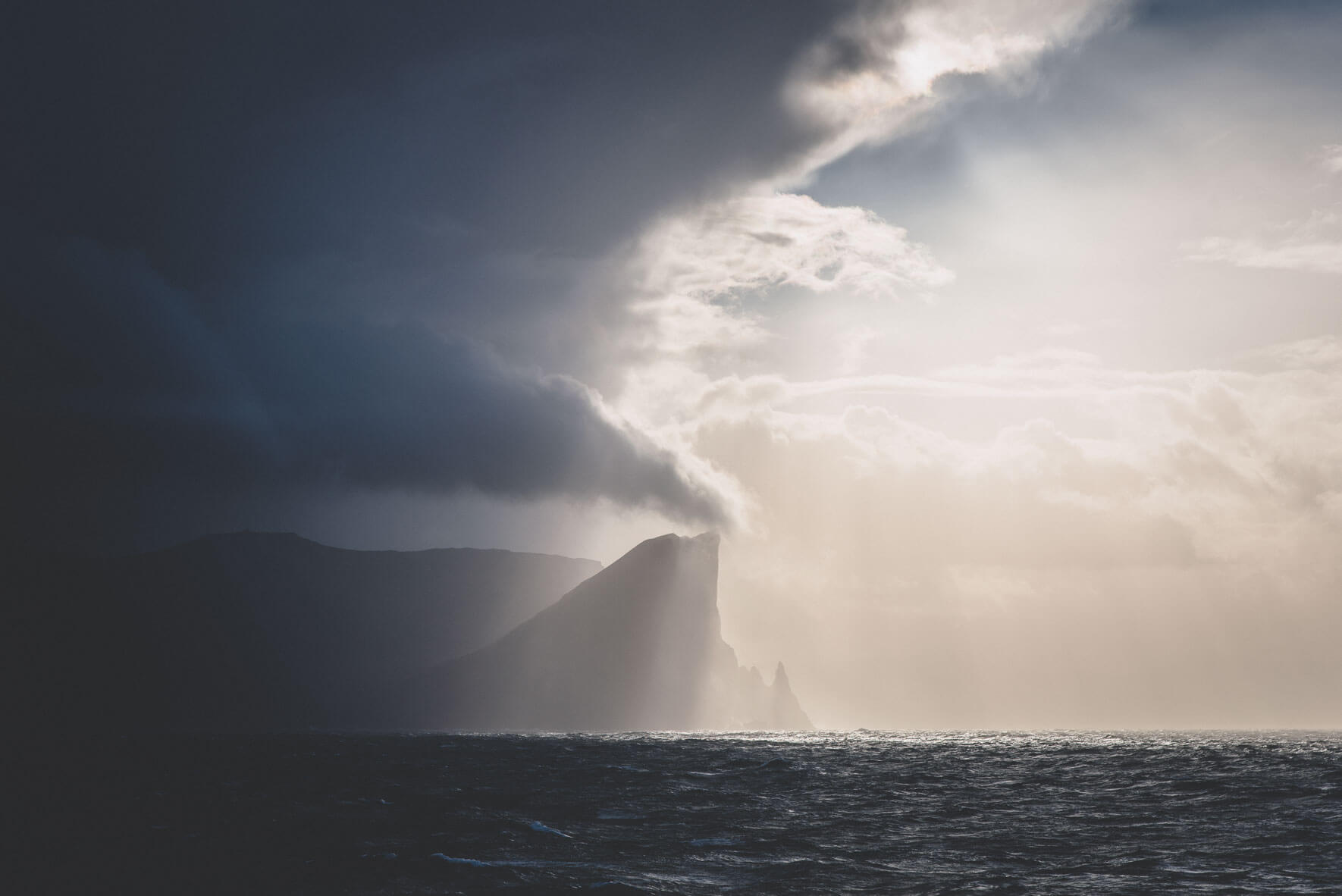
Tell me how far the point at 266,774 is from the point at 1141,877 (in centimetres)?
8497

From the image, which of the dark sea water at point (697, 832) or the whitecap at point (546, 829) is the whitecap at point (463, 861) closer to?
the dark sea water at point (697, 832)

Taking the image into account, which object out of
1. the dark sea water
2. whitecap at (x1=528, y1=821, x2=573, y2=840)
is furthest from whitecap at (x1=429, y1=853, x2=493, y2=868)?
whitecap at (x1=528, y1=821, x2=573, y2=840)

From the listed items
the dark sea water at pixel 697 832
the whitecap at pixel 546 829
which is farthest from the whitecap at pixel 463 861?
the whitecap at pixel 546 829

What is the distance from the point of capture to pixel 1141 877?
30078 millimetres

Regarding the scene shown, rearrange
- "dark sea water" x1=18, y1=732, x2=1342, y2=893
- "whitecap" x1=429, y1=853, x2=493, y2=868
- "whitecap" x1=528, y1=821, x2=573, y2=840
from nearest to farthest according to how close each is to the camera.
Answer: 1. "dark sea water" x1=18, y1=732, x2=1342, y2=893
2. "whitecap" x1=429, y1=853, x2=493, y2=868
3. "whitecap" x1=528, y1=821, x2=573, y2=840

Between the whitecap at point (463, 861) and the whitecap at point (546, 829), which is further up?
the whitecap at point (463, 861)

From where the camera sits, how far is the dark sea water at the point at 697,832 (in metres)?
30.6

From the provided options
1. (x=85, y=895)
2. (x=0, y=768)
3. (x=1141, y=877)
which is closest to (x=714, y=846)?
(x=1141, y=877)

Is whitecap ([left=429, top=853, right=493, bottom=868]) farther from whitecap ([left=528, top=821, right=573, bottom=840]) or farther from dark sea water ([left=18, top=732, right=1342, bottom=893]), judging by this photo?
whitecap ([left=528, top=821, right=573, bottom=840])

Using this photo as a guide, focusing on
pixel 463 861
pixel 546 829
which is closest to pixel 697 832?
pixel 546 829

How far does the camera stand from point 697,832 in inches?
1702

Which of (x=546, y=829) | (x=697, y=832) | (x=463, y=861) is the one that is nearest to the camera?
(x=463, y=861)

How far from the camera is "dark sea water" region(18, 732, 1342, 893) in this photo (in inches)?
1206

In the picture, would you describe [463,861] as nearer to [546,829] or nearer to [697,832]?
[546,829]
